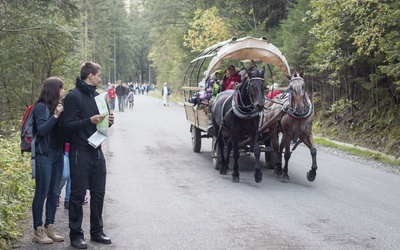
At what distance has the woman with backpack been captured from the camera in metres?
6.22

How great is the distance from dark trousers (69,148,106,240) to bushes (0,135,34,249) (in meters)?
0.82

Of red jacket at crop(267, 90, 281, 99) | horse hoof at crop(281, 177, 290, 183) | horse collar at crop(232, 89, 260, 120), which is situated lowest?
horse hoof at crop(281, 177, 290, 183)

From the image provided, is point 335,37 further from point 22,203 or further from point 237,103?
point 22,203

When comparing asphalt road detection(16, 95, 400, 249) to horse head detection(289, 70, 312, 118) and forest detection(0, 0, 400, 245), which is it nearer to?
horse head detection(289, 70, 312, 118)

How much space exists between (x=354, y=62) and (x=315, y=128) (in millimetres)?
4202

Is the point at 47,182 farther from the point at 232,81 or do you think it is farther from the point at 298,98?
the point at 232,81

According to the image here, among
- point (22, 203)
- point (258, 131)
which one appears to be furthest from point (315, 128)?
point (22, 203)

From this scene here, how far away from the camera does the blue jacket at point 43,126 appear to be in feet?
20.2

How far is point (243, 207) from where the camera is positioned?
328 inches

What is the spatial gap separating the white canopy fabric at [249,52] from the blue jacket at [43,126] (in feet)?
20.9

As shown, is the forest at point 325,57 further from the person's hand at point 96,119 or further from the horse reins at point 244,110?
the person's hand at point 96,119

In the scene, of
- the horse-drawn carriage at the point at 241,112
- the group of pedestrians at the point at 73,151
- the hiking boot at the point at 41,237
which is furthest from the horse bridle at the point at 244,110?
the hiking boot at the point at 41,237

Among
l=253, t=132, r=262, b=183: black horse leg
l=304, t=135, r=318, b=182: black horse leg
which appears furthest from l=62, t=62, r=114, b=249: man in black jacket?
l=304, t=135, r=318, b=182: black horse leg

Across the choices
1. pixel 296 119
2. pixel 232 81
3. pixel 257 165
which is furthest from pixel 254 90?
pixel 232 81
